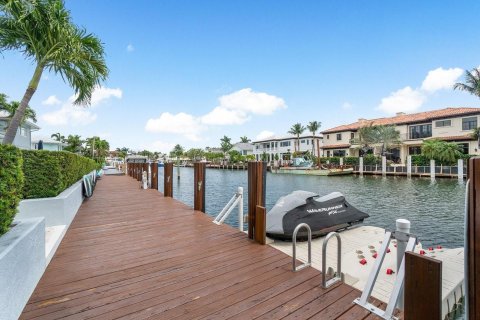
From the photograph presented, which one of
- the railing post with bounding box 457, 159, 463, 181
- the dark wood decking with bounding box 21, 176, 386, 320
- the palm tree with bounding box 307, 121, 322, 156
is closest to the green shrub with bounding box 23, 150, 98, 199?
the dark wood decking with bounding box 21, 176, 386, 320

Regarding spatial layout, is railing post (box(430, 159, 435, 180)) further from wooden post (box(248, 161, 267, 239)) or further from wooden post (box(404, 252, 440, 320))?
wooden post (box(404, 252, 440, 320))

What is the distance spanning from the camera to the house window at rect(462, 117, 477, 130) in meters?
28.2

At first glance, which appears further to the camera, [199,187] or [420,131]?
[420,131]

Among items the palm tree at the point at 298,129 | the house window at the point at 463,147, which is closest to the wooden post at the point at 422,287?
the house window at the point at 463,147

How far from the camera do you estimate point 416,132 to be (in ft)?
111

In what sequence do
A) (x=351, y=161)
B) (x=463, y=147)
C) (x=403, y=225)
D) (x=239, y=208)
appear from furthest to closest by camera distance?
(x=351, y=161) → (x=463, y=147) → (x=239, y=208) → (x=403, y=225)

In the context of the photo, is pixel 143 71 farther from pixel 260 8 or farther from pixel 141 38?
pixel 260 8

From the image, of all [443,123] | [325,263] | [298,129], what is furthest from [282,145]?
[325,263]

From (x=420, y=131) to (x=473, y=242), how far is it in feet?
133

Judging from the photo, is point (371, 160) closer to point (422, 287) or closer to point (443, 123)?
point (443, 123)

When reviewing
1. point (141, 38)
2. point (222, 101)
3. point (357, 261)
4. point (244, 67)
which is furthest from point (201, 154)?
point (357, 261)

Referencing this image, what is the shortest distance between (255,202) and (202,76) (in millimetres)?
23874

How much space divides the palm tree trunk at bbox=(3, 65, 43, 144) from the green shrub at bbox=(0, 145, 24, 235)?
3701mm

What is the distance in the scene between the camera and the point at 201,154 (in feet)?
285
